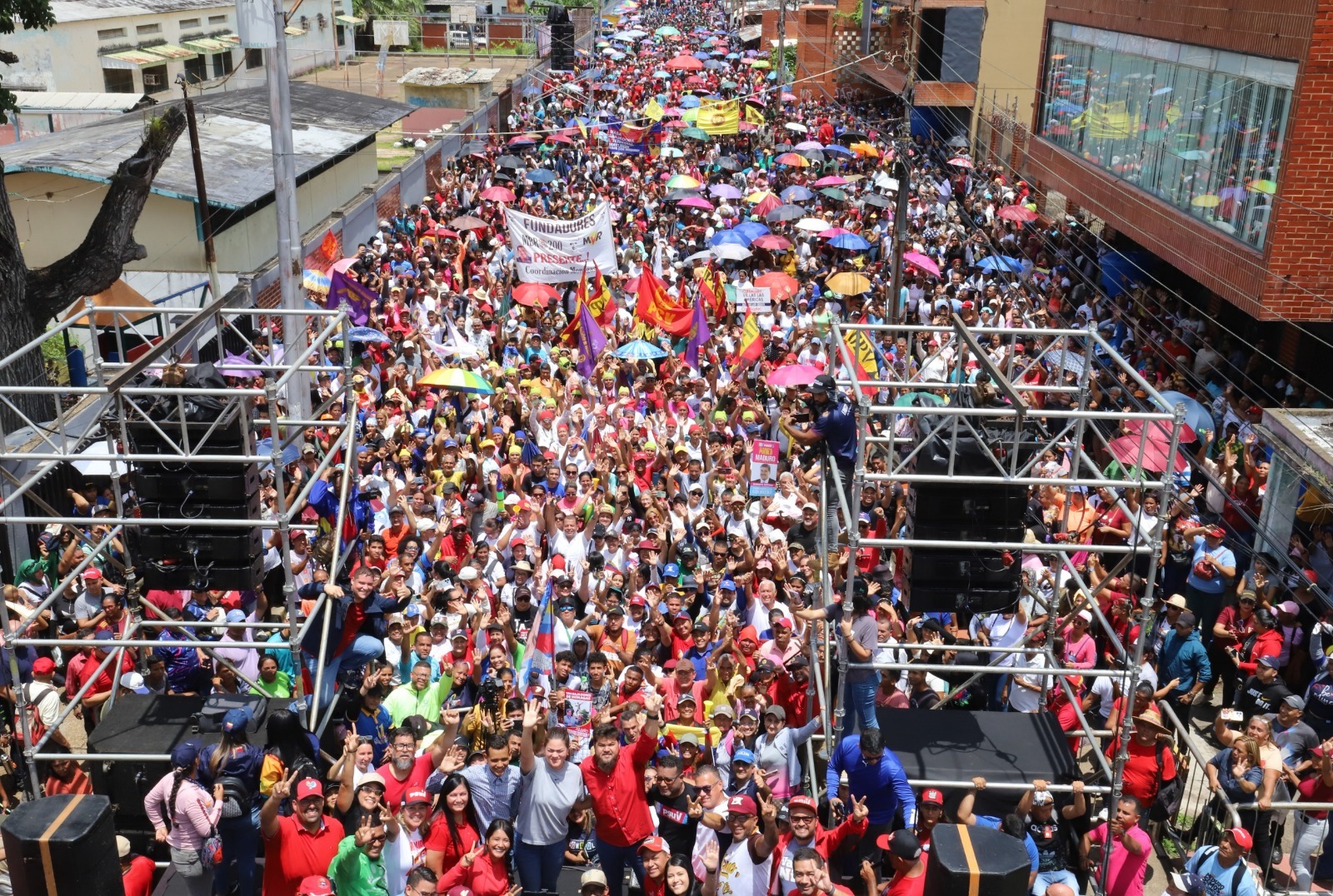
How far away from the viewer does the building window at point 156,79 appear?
42.4m

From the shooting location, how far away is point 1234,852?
7.20 m

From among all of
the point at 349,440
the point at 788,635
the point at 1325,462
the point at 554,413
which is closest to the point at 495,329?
the point at 554,413

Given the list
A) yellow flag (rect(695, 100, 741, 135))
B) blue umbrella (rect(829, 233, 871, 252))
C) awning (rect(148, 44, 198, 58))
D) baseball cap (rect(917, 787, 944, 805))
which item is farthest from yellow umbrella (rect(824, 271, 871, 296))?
awning (rect(148, 44, 198, 58))

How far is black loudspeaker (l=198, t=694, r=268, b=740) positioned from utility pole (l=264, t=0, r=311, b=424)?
5.43m

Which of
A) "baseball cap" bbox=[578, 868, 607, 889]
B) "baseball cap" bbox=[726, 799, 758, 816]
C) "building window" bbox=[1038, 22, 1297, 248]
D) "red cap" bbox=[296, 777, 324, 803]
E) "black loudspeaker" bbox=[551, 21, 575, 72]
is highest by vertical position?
"building window" bbox=[1038, 22, 1297, 248]

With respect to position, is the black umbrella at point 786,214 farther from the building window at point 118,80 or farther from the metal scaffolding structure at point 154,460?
the building window at point 118,80

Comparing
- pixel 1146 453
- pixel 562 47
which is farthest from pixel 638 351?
pixel 562 47

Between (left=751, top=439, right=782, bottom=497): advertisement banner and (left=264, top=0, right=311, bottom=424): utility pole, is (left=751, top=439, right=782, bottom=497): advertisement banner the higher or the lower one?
the lower one

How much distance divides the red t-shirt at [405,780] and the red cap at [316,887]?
2.84ft

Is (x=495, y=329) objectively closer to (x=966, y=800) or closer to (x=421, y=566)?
(x=421, y=566)

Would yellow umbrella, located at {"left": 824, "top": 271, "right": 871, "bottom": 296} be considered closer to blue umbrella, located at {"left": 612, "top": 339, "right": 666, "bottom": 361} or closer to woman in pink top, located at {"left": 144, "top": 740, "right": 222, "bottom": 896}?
blue umbrella, located at {"left": 612, "top": 339, "right": 666, "bottom": 361}

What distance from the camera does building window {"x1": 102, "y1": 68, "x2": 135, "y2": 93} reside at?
1588 inches

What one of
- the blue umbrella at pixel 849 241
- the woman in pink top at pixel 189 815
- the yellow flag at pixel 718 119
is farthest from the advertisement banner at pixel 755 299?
the yellow flag at pixel 718 119

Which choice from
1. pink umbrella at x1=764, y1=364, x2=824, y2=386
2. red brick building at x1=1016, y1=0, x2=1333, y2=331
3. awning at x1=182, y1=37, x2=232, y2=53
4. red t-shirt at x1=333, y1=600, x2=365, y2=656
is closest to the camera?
Result: red t-shirt at x1=333, y1=600, x2=365, y2=656
